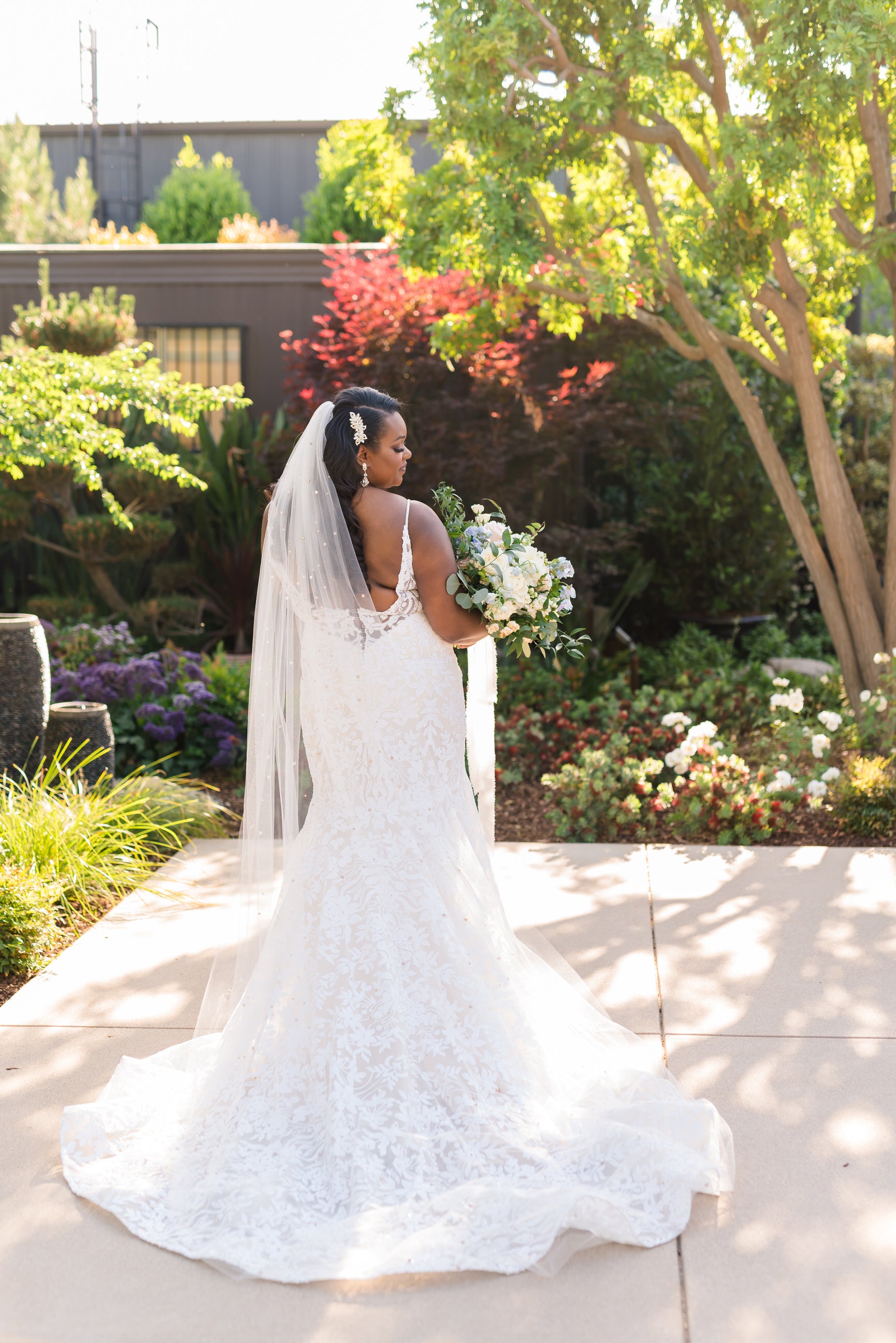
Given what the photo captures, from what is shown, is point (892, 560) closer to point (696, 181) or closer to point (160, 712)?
point (696, 181)

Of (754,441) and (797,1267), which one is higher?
(754,441)

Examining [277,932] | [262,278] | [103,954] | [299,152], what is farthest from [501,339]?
[299,152]

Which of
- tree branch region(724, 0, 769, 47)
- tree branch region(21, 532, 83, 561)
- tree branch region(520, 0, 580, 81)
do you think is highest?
tree branch region(724, 0, 769, 47)

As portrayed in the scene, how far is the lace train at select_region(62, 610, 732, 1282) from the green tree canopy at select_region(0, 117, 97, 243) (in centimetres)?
2236

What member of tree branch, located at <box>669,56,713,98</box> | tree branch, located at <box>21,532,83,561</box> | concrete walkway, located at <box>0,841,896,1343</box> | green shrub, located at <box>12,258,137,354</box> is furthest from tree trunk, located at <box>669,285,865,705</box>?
tree branch, located at <box>21,532,83,561</box>

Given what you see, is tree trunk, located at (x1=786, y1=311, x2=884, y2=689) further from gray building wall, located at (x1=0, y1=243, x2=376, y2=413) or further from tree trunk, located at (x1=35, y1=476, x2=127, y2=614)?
tree trunk, located at (x1=35, y1=476, x2=127, y2=614)

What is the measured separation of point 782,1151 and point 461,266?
5418mm

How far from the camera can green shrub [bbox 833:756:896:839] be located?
18.5ft

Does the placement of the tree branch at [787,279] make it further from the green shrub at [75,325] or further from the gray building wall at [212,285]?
the gray building wall at [212,285]

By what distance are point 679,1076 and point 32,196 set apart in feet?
83.6

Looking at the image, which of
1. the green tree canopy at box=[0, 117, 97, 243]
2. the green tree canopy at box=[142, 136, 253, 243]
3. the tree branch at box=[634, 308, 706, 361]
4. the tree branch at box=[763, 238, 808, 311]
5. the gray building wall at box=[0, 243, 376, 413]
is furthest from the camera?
the green tree canopy at box=[0, 117, 97, 243]

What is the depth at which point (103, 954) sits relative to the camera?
4.39 m

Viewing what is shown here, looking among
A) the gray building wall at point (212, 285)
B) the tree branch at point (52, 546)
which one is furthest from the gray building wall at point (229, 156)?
the tree branch at point (52, 546)

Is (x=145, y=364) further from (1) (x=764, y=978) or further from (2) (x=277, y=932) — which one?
(1) (x=764, y=978)
